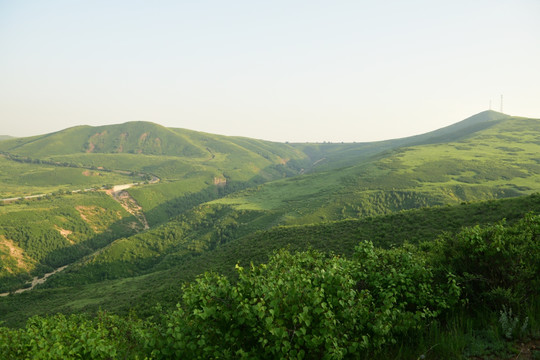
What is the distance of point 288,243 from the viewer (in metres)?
46.2

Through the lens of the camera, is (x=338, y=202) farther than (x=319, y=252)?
Yes

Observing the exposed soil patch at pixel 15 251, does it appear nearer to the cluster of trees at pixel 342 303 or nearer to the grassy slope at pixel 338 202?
the grassy slope at pixel 338 202

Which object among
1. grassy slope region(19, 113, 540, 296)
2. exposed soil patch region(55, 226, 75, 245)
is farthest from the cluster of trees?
exposed soil patch region(55, 226, 75, 245)

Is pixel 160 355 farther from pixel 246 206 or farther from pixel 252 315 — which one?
pixel 246 206

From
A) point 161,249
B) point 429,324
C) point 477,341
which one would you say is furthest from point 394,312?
point 161,249

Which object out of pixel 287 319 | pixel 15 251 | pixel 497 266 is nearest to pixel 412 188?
pixel 497 266

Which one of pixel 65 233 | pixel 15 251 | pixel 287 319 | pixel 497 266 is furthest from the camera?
pixel 65 233

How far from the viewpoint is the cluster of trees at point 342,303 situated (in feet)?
26.4

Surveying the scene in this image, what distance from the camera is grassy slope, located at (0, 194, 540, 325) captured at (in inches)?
2147

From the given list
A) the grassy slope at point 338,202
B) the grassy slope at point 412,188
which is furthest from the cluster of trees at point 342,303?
the grassy slope at point 412,188

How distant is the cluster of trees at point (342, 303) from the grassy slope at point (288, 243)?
102 ft

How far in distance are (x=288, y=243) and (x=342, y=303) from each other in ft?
126

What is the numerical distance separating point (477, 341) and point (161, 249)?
16593 cm

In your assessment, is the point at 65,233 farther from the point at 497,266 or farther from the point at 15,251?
the point at 497,266
